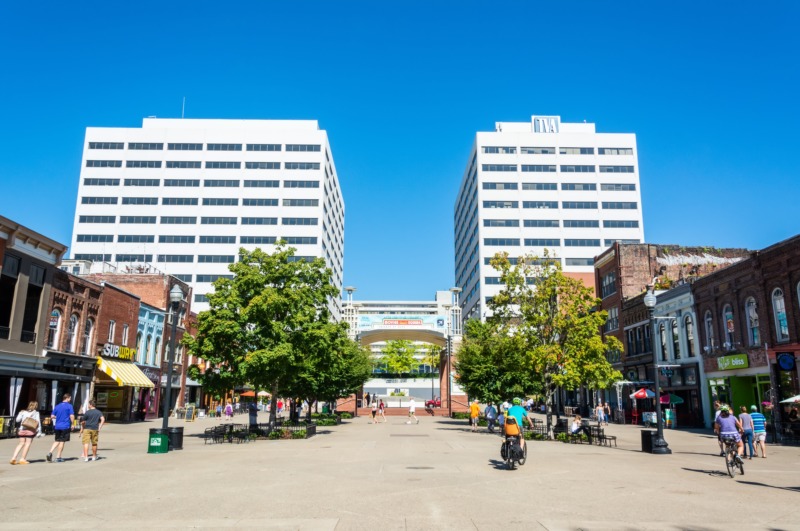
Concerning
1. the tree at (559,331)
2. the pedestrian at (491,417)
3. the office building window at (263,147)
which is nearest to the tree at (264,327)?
the tree at (559,331)

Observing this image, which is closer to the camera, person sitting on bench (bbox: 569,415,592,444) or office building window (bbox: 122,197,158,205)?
person sitting on bench (bbox: 569,415,592,444)

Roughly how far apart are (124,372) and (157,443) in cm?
2145

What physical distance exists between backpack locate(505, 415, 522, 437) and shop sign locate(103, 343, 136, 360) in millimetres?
31434

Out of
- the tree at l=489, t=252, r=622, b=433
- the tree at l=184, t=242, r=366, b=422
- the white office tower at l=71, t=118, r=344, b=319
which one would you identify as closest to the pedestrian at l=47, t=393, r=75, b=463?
the tree at l=184, t=242, r=366, b=422

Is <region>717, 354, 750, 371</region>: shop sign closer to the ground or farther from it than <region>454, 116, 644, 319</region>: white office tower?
closer to the ground

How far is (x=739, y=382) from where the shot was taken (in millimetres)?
35688

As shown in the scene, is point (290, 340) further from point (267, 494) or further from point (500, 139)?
point (500, 139)

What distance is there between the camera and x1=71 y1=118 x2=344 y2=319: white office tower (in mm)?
94375

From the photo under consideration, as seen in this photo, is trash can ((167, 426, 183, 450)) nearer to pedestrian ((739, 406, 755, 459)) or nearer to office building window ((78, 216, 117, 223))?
pedestrian ((739, 406, 755, 459))

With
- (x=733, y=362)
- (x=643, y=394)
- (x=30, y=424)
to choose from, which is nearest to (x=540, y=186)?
(x=643, y=394)

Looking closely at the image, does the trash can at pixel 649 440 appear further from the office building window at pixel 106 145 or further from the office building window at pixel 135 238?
the office building window at pixel 106 145

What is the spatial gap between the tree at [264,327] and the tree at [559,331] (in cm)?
981

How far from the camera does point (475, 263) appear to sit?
10375 cm

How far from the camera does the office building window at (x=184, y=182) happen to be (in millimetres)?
96875
